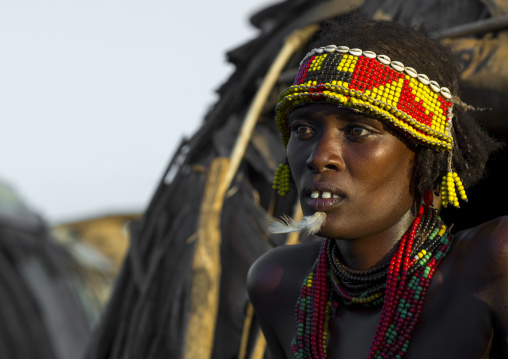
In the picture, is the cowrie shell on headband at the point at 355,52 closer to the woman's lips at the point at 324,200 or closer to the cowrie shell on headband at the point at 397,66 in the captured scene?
the cowrie shell on headband at the point at 397,66

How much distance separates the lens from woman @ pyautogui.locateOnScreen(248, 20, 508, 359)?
2207mm

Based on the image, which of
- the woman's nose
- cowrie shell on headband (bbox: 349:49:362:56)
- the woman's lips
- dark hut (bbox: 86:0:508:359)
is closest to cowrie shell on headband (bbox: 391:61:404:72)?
cowrie shell on headband (bbox: 349:49:362:56)

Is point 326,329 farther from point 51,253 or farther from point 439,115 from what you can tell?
point 51,253

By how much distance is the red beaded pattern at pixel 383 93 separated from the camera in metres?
2.22

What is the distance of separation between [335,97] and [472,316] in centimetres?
72

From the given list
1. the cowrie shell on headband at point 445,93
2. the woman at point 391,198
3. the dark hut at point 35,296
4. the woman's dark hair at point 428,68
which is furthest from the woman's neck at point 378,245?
the dark hut at point 35,296

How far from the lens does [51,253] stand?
8172 mm

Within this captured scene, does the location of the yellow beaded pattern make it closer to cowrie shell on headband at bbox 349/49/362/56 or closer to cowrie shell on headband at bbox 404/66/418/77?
cowrie shell on headband at bbox 404/66/418/77

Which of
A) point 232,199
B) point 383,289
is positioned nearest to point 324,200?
point 383,289

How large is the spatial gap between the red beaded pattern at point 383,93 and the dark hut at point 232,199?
46.7 inches

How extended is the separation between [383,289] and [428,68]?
2.23ft

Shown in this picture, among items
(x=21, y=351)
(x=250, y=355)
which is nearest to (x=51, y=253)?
(x=21, y=351)

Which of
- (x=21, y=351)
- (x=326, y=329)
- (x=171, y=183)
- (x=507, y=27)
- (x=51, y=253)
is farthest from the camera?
(x=51, y=253)

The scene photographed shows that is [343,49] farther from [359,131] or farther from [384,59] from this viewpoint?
[359,131]
